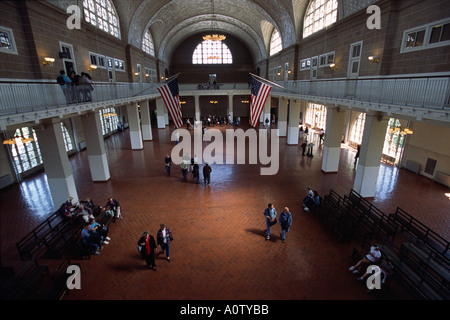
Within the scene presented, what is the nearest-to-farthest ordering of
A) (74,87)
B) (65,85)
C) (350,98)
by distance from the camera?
(65,85), (74,87), (350,98)

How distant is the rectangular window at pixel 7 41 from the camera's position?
830 centimetres

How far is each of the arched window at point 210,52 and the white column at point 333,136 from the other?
30.3m

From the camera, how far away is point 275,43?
1091 inches

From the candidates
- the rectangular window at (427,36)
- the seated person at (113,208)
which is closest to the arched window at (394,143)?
the rectangular window at (427,36)

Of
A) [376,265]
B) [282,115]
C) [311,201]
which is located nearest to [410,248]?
[376,265]

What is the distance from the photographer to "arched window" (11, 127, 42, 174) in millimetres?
13070

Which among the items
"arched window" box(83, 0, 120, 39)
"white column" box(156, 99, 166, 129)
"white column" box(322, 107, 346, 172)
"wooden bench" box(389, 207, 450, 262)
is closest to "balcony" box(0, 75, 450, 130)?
"white column" box(322, 107, 346, 172)

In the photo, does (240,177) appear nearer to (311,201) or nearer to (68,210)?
(311,201)

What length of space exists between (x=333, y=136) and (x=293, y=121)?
23.3 feet

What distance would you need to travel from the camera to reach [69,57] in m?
11.5

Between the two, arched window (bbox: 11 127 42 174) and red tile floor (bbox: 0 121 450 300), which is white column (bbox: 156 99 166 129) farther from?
arched window (bbox: 11 127 42 174)

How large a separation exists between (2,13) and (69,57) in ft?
11.0
